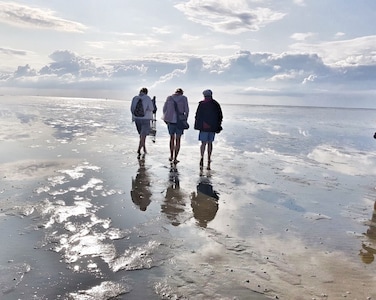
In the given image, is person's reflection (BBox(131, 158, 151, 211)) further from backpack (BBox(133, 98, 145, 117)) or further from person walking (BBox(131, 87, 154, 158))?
backpack (BBox(133, 98, 145, 117))

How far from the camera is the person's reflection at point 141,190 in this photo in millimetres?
6881

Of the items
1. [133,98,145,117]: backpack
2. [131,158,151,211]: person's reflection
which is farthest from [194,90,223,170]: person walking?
[131,158,151,211]: person's reflection

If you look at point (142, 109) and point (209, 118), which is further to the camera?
point (142, 109)

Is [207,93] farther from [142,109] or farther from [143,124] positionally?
[143,124]

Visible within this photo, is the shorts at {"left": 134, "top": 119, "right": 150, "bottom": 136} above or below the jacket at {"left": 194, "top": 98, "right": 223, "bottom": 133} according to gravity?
below

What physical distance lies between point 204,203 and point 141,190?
157 cm

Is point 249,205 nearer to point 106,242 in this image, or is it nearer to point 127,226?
point 127,226

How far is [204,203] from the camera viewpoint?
7.07 m

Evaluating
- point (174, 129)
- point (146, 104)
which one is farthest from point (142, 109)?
point (174, 129)

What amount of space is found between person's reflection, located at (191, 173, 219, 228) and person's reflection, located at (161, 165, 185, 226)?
27 cm

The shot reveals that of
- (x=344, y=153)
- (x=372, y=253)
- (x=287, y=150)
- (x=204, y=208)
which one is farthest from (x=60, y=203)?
(x=344, y=153)

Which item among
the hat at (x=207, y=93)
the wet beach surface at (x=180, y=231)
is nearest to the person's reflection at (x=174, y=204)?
the wet beach surface at (x=180, y=231)

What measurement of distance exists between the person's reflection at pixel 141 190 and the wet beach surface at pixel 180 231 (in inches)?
1.0

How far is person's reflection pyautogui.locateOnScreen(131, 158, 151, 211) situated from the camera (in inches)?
271
